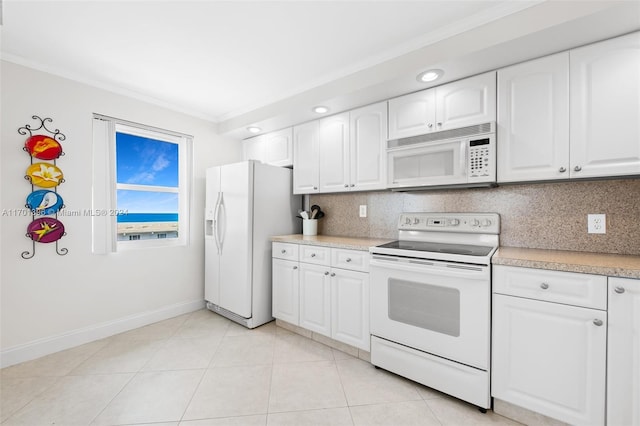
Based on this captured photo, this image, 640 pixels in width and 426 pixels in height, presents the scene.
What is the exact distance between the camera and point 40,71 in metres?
2.27

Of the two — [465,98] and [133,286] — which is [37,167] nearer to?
[133,286]

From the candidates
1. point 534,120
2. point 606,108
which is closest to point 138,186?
point 534,120

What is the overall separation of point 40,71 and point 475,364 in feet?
12.9

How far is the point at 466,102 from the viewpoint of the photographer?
6.57ft

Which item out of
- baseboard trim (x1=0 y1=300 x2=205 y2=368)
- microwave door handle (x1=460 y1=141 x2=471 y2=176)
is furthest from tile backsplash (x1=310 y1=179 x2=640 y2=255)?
baseboard trim (x1=0 y1=300 x2=205 y2=368)

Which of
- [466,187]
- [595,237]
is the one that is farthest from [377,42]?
[595,237]

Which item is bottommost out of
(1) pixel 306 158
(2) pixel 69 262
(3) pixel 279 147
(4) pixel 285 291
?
(4) pixel 285 291

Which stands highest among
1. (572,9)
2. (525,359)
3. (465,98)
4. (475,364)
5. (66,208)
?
(572,9)

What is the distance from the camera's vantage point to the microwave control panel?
1.88 m

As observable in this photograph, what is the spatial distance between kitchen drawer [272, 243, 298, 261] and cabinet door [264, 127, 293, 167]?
99cm

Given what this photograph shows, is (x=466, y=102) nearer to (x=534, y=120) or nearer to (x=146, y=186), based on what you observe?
(x=534, y=120)

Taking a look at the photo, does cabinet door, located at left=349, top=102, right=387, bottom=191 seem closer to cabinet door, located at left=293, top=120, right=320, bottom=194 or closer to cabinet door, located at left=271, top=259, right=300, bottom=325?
cabinet door, located at left=293, top=120, right=320, bottom=194

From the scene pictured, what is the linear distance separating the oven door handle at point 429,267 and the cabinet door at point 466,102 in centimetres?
105

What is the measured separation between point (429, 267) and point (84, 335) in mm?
3062
